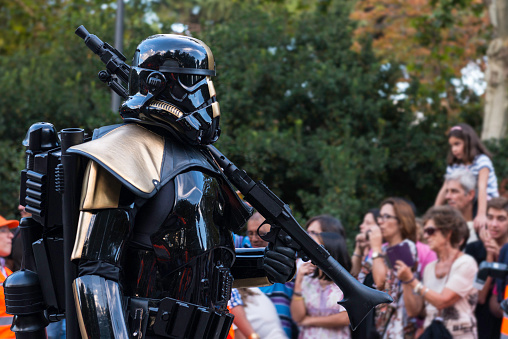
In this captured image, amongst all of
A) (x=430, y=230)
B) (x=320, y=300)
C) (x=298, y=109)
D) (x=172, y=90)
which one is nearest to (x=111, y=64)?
(x=172, y=90)

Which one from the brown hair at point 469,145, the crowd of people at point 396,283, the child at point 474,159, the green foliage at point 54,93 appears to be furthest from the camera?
the green foliage at point 54,93

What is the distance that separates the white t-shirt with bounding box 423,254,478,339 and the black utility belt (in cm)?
348

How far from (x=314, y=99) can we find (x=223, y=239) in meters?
7.41

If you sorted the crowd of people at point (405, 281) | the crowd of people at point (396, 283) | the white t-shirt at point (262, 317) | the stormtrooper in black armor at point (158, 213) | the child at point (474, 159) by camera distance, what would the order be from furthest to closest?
1. the child at point (474, 159)
2. the crowd of people at point (405, 281)
3. the crowd of people at point (396, 283)
4. the white t-shirt at point (262, 317)
5. the stormtrooper in black armor at point (158, 213)

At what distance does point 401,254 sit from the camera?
5727mm

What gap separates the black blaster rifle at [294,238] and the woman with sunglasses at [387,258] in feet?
7.98

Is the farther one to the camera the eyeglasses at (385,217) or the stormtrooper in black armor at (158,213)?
the eyeglasses at (385,217)

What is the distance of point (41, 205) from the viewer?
107 inches

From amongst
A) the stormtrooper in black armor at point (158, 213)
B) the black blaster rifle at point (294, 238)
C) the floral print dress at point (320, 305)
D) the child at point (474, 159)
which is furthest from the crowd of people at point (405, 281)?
the stormtrooper in black armor at point (158, 213)

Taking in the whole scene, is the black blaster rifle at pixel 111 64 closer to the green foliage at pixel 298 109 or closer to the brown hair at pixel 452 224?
the brown hair at pixel 452 224

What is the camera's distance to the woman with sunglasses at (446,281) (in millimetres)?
5559

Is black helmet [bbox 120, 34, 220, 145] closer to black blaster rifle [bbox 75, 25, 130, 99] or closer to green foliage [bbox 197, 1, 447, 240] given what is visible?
black blaster rifle [bbox 75, 25, 130, 99]

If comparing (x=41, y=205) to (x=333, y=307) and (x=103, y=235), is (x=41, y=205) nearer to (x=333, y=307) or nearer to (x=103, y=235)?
(x=103, y=235)

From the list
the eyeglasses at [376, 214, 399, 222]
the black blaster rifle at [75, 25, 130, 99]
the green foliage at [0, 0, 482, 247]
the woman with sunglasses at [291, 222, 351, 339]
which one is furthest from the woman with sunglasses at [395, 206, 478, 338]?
the black blaster rifle at [75, 25, 130, 99]
